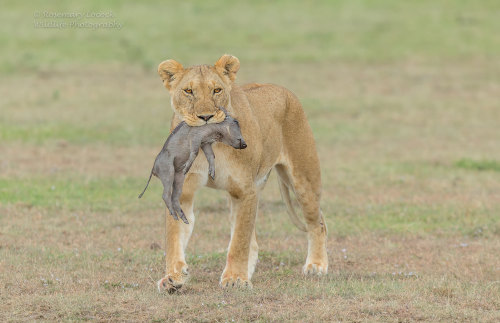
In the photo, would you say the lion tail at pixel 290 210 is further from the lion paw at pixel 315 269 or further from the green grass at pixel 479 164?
the green grass at pixel 479 164

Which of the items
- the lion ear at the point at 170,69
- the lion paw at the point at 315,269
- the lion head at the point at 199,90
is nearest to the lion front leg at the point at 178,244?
the lion head at the point at 199,90

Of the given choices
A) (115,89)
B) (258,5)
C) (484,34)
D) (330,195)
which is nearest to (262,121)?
(330,195)

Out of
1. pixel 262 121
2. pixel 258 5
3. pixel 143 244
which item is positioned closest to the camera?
pixel 262 121

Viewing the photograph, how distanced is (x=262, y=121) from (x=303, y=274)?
4.06ft

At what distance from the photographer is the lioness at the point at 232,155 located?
5.79 metres

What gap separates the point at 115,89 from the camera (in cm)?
1831

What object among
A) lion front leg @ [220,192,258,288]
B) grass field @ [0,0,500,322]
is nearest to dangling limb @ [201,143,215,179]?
lion front leg @ [220,192,258,288]

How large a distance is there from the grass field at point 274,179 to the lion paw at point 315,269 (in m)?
0.17

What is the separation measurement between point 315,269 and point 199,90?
75.9 inches

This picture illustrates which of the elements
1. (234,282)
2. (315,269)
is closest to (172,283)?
(234,282)

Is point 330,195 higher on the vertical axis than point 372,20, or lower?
lower

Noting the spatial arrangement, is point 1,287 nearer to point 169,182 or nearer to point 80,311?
point 80,311

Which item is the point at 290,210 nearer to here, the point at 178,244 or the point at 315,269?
the point at 315,269

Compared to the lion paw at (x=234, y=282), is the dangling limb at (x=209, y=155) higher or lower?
higher
